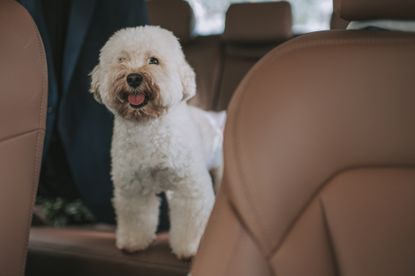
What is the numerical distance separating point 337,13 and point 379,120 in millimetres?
290

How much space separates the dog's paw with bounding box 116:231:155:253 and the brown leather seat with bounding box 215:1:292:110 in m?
1.58

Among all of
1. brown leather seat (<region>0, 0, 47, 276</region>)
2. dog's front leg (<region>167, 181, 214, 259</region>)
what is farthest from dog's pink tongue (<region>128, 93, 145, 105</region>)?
dog's front leg (<region>167, 181, 214, 259</region>)

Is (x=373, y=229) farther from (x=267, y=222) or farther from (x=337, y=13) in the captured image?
(x=337, y=13)

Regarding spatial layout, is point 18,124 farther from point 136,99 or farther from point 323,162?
point 323,162

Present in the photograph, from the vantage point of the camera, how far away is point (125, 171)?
179 cm

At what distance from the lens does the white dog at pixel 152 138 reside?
158 cm

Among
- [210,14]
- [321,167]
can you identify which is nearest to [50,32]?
[321,167]

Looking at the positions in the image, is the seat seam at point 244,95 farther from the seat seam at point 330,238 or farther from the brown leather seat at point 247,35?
the brown leather seat at point 247,35

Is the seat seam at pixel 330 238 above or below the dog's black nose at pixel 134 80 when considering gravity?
below

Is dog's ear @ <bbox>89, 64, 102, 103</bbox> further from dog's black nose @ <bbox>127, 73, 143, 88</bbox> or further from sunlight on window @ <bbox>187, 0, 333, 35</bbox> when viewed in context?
sunlight on window @ <bbox>187, 0, 333, 35</bbox>

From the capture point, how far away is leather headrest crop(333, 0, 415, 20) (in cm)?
108

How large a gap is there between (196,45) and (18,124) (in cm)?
A: 230

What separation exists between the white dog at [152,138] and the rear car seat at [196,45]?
54.0 inches

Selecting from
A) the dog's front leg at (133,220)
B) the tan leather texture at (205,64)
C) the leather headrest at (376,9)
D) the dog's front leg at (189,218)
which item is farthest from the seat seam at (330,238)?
the tan leather texture at (205,64)
